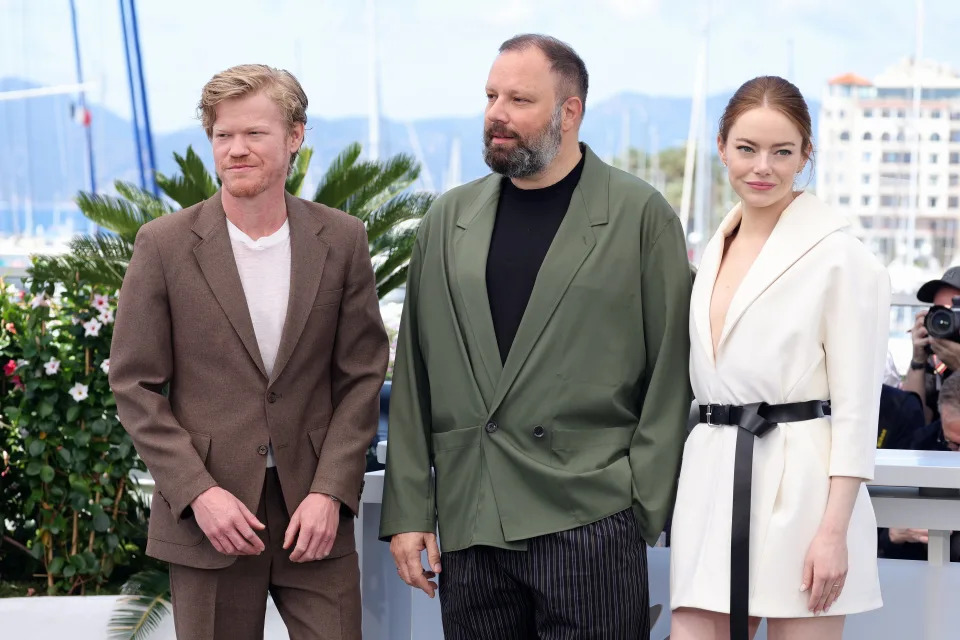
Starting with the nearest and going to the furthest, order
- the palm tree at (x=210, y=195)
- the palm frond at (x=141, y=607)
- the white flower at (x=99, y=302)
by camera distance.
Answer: the palm frond at (x=141, y=607) < the white flower at (x=99, y=302) < the palm tree at (x=210, y=195)

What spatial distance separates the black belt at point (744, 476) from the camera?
2.42 m

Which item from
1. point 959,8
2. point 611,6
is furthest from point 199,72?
point 959,8

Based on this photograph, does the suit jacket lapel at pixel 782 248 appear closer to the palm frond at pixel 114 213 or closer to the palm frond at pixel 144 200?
the palm frond at pixel 114 213

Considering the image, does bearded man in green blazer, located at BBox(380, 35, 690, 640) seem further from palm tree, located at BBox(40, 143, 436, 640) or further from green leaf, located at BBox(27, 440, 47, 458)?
palm tree, located at BBox(40, 143, 436, 640)

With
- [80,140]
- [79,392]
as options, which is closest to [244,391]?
[79,392]

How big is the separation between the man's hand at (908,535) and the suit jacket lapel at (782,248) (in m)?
0.95

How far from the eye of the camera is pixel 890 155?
45.9 m

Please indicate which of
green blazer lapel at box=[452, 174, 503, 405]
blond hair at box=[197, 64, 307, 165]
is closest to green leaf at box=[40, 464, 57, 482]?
blond hair at box=[197, 64, 307, 165]

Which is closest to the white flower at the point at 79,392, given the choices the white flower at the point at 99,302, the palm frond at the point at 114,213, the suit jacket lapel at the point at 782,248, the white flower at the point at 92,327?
the white flower at the point at 92,327

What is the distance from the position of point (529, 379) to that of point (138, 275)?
921 mm

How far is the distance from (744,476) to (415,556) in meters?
0.79

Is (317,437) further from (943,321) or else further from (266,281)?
(943,321)

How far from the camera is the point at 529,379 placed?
266 cm

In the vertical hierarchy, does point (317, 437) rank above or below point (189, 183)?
below
